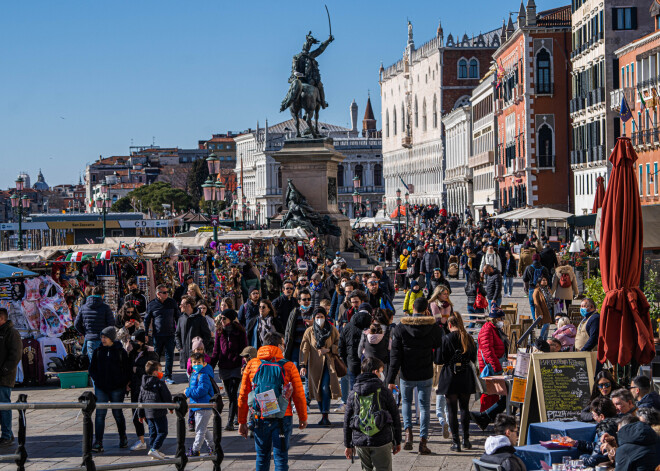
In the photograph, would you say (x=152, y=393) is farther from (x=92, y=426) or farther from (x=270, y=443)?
(x=92, y=426)

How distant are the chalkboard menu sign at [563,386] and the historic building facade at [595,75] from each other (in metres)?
34.5

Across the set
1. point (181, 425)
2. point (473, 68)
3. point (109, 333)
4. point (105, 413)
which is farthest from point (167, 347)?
point (473, 68)

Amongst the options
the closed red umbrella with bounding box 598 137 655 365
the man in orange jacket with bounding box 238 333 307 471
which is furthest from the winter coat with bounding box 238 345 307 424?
the closed red umbrella with bounding box 598 137 655 365

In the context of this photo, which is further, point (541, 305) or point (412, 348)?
point (541, 305)

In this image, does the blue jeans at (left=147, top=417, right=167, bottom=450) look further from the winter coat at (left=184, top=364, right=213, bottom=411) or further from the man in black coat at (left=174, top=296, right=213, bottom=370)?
the man in black coat at (left=174, top=296, right=213, bottom=370)

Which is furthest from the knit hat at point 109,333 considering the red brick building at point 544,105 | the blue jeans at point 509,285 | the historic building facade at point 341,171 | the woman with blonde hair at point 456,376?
the historic building facade at point 341,171

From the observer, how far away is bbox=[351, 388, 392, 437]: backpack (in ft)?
29.8

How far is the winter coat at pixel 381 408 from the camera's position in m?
9.12

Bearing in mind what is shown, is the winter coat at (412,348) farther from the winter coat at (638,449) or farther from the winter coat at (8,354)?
the winter coat at (8,354)

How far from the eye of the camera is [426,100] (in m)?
124

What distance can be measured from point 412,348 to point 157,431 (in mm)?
2678

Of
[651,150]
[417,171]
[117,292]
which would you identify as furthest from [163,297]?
[417,171]

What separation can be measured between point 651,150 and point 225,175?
159 metres

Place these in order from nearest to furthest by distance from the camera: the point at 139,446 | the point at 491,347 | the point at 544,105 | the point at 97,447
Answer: the point at 97,447
the point at 139,446
the point at 491,347
the point at 544,105
